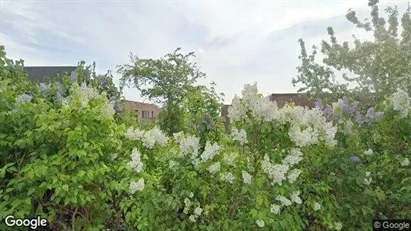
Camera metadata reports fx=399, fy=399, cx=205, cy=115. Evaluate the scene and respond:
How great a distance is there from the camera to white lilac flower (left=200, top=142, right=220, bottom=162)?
276cm

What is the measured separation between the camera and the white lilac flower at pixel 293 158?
283 centimetres

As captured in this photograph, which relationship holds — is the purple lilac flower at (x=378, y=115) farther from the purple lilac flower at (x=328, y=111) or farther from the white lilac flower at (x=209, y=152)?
the white lilac flower at (x=209, y=152)

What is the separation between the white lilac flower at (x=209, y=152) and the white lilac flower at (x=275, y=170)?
345 mm

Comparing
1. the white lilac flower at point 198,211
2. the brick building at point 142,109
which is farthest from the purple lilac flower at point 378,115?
the brick building at point 142,109

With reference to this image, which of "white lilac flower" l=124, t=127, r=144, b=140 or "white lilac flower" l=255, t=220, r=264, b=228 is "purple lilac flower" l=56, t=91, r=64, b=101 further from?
"white lilac flower" l=255, t=220, r=264, b=228

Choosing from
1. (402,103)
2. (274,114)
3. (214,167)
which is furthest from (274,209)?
(402,103)

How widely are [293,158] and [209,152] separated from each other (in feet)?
1.99

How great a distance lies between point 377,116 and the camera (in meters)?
3.44

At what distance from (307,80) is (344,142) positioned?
25.6 ft

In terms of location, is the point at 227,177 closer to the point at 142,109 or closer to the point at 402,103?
the point at 402,103

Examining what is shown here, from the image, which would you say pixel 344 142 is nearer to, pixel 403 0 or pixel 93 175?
pixel 93 175

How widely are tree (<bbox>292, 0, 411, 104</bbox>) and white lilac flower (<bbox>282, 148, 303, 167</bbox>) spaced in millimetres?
5731

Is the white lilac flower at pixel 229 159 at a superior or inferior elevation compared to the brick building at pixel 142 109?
inferior

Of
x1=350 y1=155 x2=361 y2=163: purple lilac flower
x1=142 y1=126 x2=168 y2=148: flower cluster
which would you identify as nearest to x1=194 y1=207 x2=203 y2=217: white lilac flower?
x1=142 y1=126 x2=168 y2=148: flower cluster
